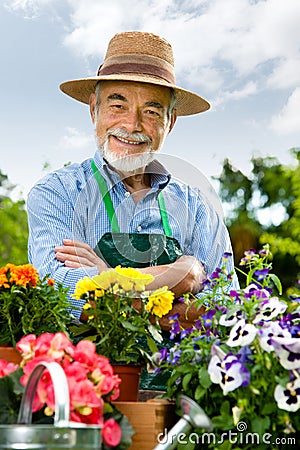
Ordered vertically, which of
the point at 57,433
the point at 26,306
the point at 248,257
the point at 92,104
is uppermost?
the point at 92,104

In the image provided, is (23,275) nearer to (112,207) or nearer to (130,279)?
(130,279)

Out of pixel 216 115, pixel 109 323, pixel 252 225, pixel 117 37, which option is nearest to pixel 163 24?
pixel 216 115

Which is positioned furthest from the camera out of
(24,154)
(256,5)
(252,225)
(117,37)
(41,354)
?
(252,225)

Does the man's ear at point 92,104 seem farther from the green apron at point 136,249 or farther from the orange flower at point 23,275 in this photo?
the orange flower at point 23,275

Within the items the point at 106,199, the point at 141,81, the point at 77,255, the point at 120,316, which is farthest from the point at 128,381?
the point at 141,81

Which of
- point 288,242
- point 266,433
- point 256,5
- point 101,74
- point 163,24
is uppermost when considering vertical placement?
point 256,5

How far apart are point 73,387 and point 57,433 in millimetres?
144

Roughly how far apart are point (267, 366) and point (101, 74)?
1784mm

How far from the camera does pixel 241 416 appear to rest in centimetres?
155

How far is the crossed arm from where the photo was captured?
2.32 m

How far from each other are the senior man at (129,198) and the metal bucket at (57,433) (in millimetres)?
1201

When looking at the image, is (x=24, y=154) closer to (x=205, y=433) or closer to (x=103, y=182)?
(x=103, y=182)

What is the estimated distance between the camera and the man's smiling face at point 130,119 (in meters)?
2.80

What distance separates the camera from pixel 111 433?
1335 millimetres
